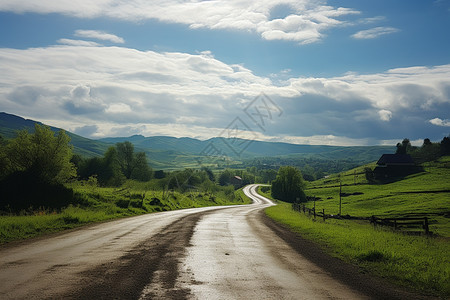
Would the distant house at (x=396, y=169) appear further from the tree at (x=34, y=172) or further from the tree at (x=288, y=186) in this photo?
the tree at (x=34, y=172)

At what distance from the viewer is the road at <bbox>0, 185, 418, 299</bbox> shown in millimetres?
8703

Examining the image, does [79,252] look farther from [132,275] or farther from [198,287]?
[198,287]

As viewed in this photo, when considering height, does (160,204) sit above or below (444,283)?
below

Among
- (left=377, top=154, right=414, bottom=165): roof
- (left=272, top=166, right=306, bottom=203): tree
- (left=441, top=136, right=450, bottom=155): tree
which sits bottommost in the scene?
(left=272, top=166, right=306, bottom=203): tree

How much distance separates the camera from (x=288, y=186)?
455 ft

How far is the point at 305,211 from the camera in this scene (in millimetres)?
51125

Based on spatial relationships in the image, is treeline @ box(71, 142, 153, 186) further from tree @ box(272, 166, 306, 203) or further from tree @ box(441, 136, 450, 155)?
tree @ box(441, 136, 450, 155)

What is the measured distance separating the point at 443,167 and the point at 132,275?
158 metres

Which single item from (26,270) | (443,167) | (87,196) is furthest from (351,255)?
(443,167)

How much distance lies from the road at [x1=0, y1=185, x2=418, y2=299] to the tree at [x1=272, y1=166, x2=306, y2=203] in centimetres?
12184

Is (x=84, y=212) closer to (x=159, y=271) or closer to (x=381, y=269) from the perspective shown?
(x=159, y=271)

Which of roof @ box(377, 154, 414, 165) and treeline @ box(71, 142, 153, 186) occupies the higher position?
roof @ box(377, 154, 414, 165)

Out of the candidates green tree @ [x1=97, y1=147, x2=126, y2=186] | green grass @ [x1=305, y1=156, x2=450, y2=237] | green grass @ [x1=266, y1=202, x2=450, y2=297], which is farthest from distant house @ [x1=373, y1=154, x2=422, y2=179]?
green grass @ [x1=266, y1=202, x2=450, y2=297]

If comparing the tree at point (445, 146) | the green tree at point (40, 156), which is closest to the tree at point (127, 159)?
the green tree at point (40, 156)
